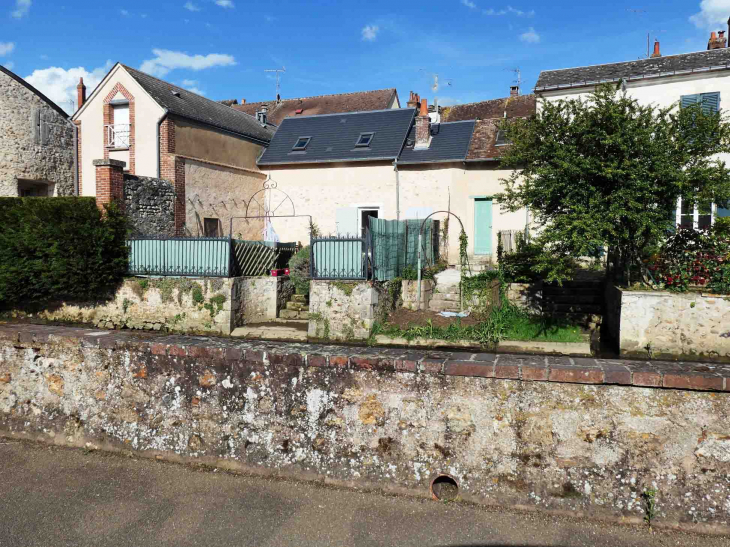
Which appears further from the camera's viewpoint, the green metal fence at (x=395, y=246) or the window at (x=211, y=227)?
the window at (x=211, y=227)

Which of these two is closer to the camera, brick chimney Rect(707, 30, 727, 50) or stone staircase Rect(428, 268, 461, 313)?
stone staircase Rect(428, 268, 461, 313)

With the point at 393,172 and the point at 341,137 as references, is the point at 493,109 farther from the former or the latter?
the point at 393,172

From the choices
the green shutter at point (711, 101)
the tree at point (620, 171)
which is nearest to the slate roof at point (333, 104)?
the green shutter at point (711, 101)

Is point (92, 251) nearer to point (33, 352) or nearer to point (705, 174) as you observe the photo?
point (33, 352)

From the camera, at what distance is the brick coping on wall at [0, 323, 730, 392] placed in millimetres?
3467

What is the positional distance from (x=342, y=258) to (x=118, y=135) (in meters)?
9.66

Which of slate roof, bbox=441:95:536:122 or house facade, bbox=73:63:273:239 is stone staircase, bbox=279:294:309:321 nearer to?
house facade, bbox=73:63:273:239

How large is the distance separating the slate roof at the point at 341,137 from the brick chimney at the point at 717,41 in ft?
31.1

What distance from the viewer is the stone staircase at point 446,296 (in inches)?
428

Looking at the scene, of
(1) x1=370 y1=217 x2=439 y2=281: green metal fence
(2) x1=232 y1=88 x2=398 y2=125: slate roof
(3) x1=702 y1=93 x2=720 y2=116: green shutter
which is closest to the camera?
(1) x1=370 y1=217 x2=439 y2=281: green metal fence

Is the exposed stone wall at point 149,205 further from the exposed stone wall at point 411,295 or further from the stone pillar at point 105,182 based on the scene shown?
the exposed stone wall at point 411,295

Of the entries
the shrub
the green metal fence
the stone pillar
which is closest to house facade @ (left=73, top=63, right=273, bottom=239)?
the stone pillar

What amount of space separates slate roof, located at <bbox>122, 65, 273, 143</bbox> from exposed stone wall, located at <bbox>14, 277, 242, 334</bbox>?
245 inches

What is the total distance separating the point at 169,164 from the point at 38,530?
1222 centimetres
